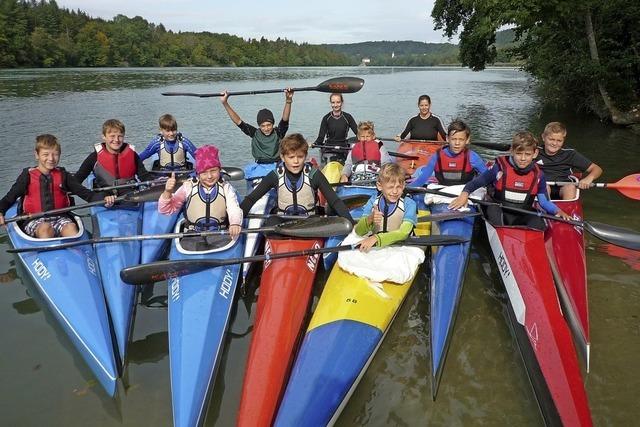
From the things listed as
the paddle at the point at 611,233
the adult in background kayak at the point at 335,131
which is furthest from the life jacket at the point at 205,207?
the adult in background kayak at the point at 335,131

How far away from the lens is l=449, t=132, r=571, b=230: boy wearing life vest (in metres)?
4.75

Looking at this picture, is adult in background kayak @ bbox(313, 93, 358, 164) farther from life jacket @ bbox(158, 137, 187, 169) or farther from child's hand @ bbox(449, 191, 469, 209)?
child's hand @ bbox(449, 191, 469, 209)

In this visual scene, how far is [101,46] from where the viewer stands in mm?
64875

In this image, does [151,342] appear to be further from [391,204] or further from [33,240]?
[391,204]

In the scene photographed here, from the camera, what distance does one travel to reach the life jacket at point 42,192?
16.5ft

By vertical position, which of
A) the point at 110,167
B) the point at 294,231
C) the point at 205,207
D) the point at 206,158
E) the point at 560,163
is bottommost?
the point at 294,231

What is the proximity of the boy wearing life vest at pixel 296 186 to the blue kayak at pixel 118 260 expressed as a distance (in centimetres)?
129

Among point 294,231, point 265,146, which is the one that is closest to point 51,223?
point 294,231

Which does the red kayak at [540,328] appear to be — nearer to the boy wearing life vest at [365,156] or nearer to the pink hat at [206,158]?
the boy wearing life vest at [365,156]

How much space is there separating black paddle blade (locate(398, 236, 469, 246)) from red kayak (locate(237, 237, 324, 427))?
93cm

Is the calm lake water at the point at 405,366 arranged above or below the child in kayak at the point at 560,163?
below

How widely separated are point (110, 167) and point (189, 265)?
2.99m

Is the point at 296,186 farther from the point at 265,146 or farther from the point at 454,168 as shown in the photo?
the point at 265,146

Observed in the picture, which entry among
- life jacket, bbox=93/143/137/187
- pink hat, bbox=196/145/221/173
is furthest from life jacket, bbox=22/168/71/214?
pink hat, bbox=196/145/221/173
